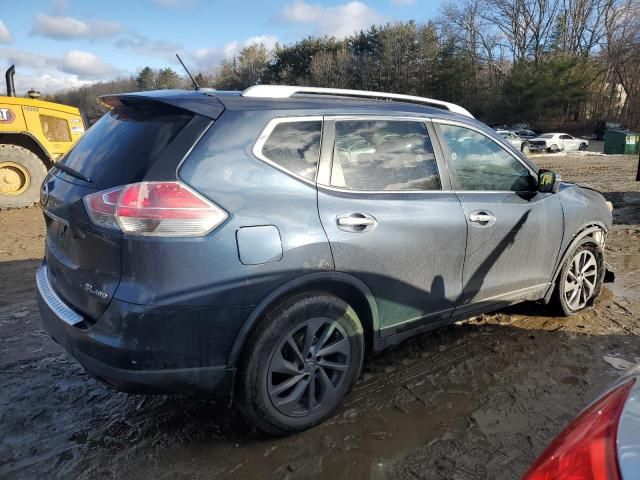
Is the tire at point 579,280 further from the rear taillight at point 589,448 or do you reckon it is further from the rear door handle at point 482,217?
the rear taillight at point 589,448

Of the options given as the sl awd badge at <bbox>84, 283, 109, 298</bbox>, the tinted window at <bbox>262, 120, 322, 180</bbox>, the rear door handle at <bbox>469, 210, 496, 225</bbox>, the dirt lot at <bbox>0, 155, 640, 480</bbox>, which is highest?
the tinted window at <bbox>262, 120, 322, 180</bbox>

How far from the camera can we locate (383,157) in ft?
9.95

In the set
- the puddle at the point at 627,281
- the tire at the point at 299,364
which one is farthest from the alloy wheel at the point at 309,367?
the puddle at the point at 627,281

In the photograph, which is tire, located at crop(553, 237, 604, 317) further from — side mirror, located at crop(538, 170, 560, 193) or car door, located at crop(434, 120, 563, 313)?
side mirror, located at crop(538, 170, 560, 193)

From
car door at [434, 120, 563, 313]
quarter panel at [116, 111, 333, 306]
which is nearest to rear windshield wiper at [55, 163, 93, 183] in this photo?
quarter panel at [116, 111, 333, 306]

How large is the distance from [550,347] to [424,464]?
1816 millimetres

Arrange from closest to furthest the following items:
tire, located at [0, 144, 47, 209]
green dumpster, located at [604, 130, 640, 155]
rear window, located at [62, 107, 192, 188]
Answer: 1. rear window, located at [62, 107, 192, 188]
2. tire, located at [0, 144, 47, 209]
3. green dumpster, located at [604, 130, 640, 155]

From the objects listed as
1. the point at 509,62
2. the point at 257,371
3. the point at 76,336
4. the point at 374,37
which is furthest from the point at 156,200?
the point at 509,62

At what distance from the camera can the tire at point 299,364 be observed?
8.14 ft

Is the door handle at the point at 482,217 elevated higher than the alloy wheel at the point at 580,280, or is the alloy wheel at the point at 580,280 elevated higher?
the door handle at the point at 482,217

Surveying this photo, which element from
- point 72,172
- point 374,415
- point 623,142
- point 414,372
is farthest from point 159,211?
point 623,142

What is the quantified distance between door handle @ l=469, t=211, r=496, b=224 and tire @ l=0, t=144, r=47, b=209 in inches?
326

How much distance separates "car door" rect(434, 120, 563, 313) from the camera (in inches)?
132

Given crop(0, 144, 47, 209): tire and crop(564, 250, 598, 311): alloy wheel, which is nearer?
crop(564, 250, 598, 311): alloy wheel
